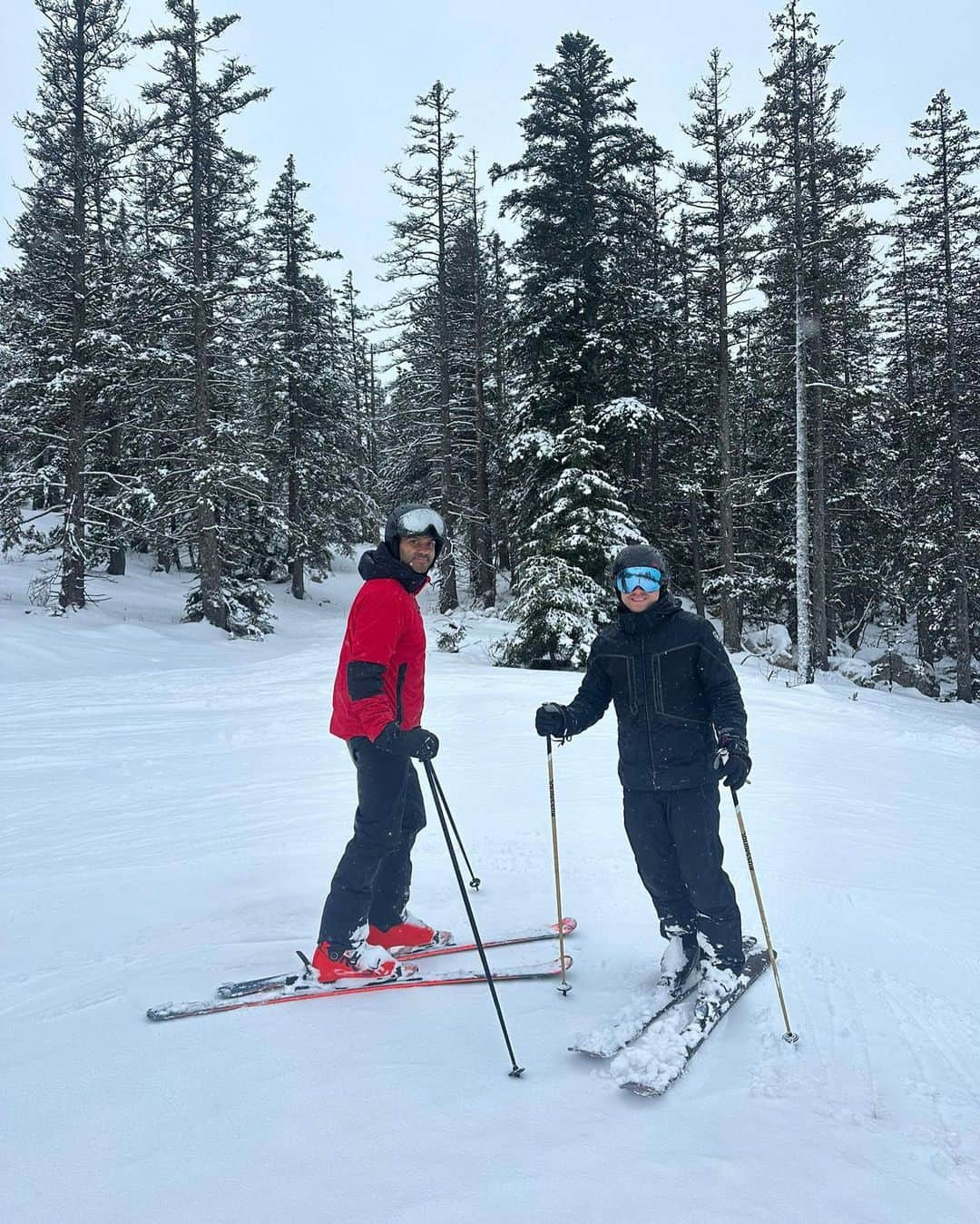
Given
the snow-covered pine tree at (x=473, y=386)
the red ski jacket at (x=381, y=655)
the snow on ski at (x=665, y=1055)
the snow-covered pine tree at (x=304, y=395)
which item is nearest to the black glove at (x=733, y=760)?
the snow on ski at (x=665, y=1055)

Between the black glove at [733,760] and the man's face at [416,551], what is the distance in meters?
1.63

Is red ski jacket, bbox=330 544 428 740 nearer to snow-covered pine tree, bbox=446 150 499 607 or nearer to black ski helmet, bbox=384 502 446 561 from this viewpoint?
black ski helmet, bbox=384 502 446 561

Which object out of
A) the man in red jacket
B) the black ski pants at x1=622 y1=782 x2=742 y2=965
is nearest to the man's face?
the man in red jacket

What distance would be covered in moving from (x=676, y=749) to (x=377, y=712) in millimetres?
1407

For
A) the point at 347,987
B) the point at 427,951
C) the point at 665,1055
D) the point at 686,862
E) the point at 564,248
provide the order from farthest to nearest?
the point at 564,248
the point at 427,951
the point at 347,987
the point at 686,862
the point at 665,1055

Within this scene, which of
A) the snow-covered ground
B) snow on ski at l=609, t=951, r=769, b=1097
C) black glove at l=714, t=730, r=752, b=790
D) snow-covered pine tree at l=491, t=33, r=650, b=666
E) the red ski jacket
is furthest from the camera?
snow-covered pine tree at l=491, t=33, r=650, b=666

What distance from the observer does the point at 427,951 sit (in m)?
4.16

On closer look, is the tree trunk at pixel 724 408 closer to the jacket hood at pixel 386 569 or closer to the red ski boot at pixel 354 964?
the jacket hood at pixel 386 569

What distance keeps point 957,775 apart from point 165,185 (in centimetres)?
2276

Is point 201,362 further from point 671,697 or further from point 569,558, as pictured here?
point 671,697

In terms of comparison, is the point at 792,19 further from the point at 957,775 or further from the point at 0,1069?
the point at 0,1069

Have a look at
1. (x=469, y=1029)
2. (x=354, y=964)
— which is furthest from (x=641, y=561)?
(x=354, y=964)

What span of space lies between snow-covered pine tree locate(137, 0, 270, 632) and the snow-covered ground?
560 inches

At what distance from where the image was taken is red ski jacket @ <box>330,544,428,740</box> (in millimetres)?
3609
